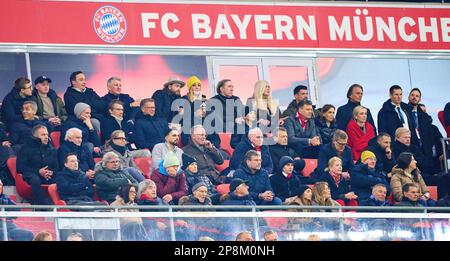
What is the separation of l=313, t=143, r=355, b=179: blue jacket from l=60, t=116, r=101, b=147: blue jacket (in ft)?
8.16

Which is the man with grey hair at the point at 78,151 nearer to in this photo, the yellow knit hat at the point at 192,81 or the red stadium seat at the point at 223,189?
the red stadium seat at the point at 223,189

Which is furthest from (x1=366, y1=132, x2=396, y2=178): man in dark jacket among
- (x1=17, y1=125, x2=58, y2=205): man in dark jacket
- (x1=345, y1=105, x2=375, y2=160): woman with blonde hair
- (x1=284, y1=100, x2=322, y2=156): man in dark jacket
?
(x1=17, y1=125, x2=58, y2=205): man in dark jacket

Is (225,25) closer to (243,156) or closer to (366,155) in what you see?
(243,156)

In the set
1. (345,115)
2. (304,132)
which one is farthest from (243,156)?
(345,115)

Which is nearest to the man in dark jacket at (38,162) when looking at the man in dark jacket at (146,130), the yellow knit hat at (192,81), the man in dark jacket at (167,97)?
the man in dark jacket at (146,130)

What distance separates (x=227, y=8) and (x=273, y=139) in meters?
2.07

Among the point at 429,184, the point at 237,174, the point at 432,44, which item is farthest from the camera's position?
the point at 432,44

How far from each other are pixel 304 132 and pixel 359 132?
706 millimetres

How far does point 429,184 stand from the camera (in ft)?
55.9

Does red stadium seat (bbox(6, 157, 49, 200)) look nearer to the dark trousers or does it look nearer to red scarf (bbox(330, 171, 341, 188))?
the dark trousers

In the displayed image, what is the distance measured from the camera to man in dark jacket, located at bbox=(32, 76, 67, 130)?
16109 millimetres

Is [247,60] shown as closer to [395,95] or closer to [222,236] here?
[395,95]
